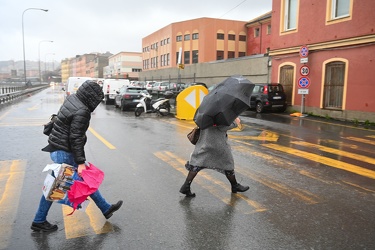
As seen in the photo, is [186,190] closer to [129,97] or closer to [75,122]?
[75,122]

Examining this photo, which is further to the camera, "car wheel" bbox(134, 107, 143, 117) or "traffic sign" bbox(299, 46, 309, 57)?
"car wheel" bbox(134, 107, 143, 117)

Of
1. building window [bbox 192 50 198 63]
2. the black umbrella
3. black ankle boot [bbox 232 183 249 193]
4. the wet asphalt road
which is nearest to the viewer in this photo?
the wet asphalt road

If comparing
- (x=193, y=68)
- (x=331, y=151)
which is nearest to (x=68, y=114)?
(x=331, y=151)

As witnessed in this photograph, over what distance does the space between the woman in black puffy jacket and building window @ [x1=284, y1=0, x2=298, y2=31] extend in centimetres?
1727

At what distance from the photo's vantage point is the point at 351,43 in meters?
14.9

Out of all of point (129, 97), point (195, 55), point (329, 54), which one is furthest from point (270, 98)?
point (195, 55)

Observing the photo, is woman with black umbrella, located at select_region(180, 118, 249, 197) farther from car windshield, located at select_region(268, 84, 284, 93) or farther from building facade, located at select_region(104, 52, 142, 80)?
building facade, located at select_region(104, 52, 142, 80)

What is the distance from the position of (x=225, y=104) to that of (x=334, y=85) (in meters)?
13.4

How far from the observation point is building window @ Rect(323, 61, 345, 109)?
15664mm

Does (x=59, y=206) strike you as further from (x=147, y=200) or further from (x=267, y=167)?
(x=267, y=167)

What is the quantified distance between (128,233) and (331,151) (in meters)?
6.20

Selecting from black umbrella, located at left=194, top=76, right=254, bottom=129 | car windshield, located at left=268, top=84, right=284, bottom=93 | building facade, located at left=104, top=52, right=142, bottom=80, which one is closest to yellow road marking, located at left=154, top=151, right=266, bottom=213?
black umbrella, located at left=194, top=76, right=254, bottom=129

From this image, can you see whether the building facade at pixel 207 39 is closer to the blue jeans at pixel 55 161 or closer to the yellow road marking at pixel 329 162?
the yellow road marking at pixel 329 162

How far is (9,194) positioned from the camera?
492cm
